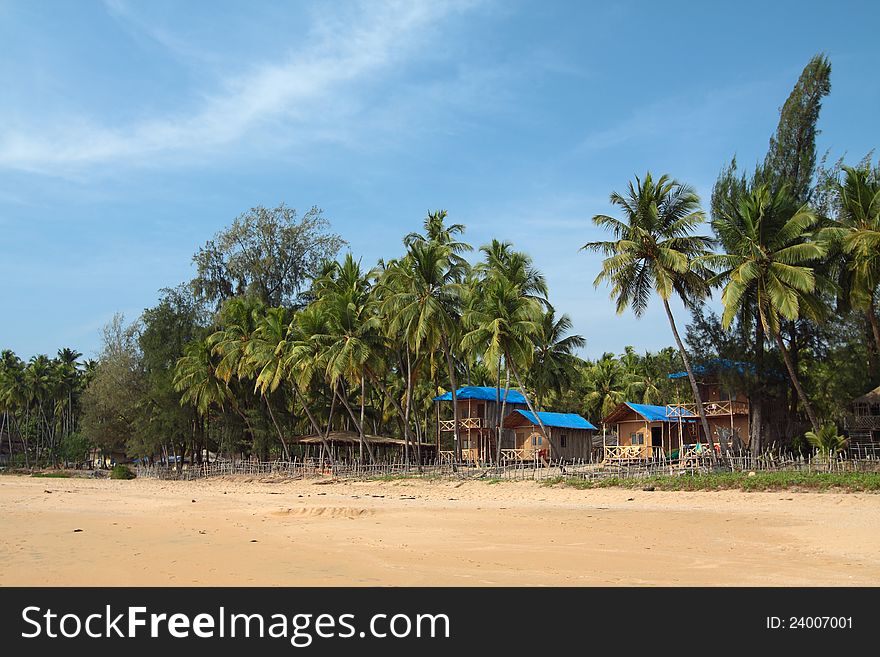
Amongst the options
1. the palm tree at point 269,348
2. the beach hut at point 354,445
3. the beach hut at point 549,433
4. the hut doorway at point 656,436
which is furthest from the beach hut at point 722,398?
the palm tree at point 269,348

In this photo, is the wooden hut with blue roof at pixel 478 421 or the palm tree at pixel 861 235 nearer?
the palm tree at pixel 861 235

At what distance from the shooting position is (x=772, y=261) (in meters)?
26.3

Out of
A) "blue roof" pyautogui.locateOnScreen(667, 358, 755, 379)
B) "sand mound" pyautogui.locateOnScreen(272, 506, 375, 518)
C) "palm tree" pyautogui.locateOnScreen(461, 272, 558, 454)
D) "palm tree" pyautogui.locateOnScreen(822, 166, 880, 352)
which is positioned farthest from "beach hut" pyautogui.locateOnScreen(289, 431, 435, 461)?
"palm tree" pyautogui.locateOnScreen(822, 166, 880, 352)

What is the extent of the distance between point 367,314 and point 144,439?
1964 cm

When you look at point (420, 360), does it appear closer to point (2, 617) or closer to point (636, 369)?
point (636, 369)

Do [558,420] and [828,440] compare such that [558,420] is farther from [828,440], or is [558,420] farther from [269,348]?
[828,440]

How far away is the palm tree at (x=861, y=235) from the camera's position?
24.1 m

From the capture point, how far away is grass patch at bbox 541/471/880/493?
67.5ft

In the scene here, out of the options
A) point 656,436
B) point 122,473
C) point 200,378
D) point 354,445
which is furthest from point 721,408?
point 122,473

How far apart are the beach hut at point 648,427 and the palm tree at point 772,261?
1250 cm

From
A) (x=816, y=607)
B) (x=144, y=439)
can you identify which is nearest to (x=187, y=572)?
(x=816, y=607)

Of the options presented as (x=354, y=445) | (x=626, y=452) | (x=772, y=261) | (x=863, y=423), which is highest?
(x=772, y=261)

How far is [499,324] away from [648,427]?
13714 millimetres

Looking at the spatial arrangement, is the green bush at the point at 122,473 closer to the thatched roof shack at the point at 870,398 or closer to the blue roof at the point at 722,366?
the blue roof at the point at 722,366
